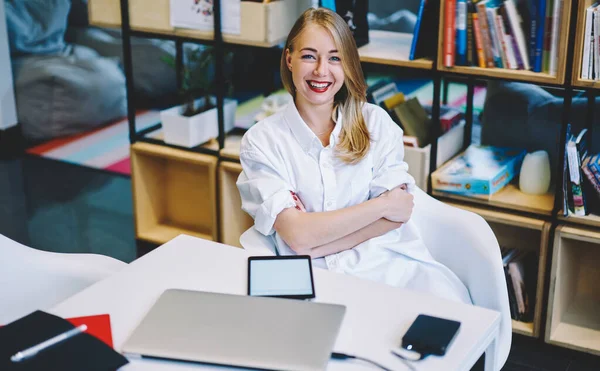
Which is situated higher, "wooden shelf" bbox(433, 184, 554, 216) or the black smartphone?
the black smartphone

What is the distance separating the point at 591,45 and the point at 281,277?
4.19 ft

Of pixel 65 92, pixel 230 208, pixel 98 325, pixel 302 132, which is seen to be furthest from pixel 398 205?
pixel 65 92

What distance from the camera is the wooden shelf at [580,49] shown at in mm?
2271

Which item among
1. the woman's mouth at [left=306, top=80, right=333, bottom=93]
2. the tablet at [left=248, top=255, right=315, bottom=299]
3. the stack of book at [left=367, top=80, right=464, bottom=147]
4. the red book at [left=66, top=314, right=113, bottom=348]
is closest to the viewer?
the red book at [left=66, top=314, right=113, bottom=348]

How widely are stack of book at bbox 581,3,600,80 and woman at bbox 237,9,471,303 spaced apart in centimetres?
Answer: 66

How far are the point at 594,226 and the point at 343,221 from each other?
98cm

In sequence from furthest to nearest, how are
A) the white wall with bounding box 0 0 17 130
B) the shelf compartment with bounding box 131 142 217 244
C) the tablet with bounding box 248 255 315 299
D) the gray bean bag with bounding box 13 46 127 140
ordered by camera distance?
1. the gray bean bag with bounding box 13 46 127 140
2. the white wall with bounding box 0 0 17 130
3. the shelf compartment with bounding box 131 142 217 244
4. the tablet with bounding box 248 255 315 299

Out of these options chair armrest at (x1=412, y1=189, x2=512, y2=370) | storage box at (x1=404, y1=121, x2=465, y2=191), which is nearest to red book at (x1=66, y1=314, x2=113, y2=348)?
chair armrest at (x1=412, y1=189, x2=512, y2=370)

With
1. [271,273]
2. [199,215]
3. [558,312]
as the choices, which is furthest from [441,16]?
[199,215]

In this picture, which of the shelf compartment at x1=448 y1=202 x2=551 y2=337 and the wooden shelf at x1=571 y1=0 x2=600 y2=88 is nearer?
the wooden shelf at x1=571 y1=0 x2=600 y2=88

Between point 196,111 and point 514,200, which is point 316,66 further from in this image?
point 196,111

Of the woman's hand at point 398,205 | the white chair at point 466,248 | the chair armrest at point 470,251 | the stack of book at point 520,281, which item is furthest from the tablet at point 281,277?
the stack of book at point 520,281

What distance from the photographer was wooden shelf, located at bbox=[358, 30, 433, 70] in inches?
103

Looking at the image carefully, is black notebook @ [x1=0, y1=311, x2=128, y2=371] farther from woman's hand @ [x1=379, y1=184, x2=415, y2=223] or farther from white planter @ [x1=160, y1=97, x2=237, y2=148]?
white planter @ [x1=160, y1=97, x2=237, y2=148]
